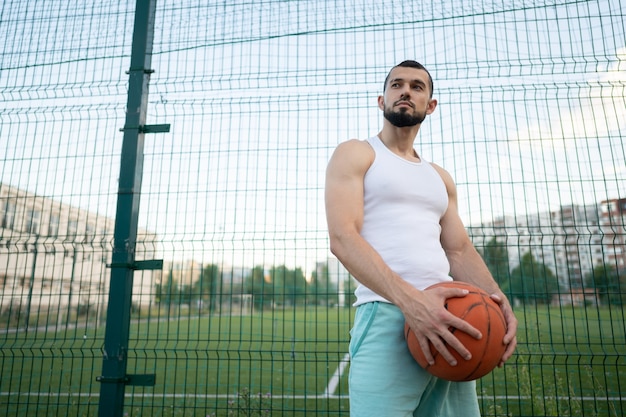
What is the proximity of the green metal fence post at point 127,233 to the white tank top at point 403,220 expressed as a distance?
1.96 meters

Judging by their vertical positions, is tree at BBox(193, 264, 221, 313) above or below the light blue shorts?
above

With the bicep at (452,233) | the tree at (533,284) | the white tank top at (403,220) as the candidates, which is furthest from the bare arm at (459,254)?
the tree at (533,284)

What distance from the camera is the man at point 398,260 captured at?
150cm

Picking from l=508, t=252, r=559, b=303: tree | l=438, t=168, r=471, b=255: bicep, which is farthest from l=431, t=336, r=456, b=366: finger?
l=508, t=252, r=559, b=303: tree

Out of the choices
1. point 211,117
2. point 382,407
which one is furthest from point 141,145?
point 382,407

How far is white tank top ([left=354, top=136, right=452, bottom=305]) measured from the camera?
65.6 inches

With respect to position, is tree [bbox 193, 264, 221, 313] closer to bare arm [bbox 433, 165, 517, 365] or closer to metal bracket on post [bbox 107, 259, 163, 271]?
metal bracket on post [bbox 107, 259, 163, 271]

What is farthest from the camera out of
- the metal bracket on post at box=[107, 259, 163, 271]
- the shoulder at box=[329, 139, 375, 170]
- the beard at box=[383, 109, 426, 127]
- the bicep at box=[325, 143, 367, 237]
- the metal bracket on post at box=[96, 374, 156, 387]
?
the metal bracket on post at box=[107, 259, 163, 271]

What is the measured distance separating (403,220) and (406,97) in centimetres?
56

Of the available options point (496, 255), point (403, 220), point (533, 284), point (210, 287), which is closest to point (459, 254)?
point (403, 220)

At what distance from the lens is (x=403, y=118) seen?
1904mm

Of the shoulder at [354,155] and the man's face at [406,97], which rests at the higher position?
the man's face at [406,97]

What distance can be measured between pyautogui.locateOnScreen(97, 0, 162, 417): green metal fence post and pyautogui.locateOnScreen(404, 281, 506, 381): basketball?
218 centimetres

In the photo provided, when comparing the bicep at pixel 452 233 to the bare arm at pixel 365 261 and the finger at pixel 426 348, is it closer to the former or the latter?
the bare arm at pixel 365 261
